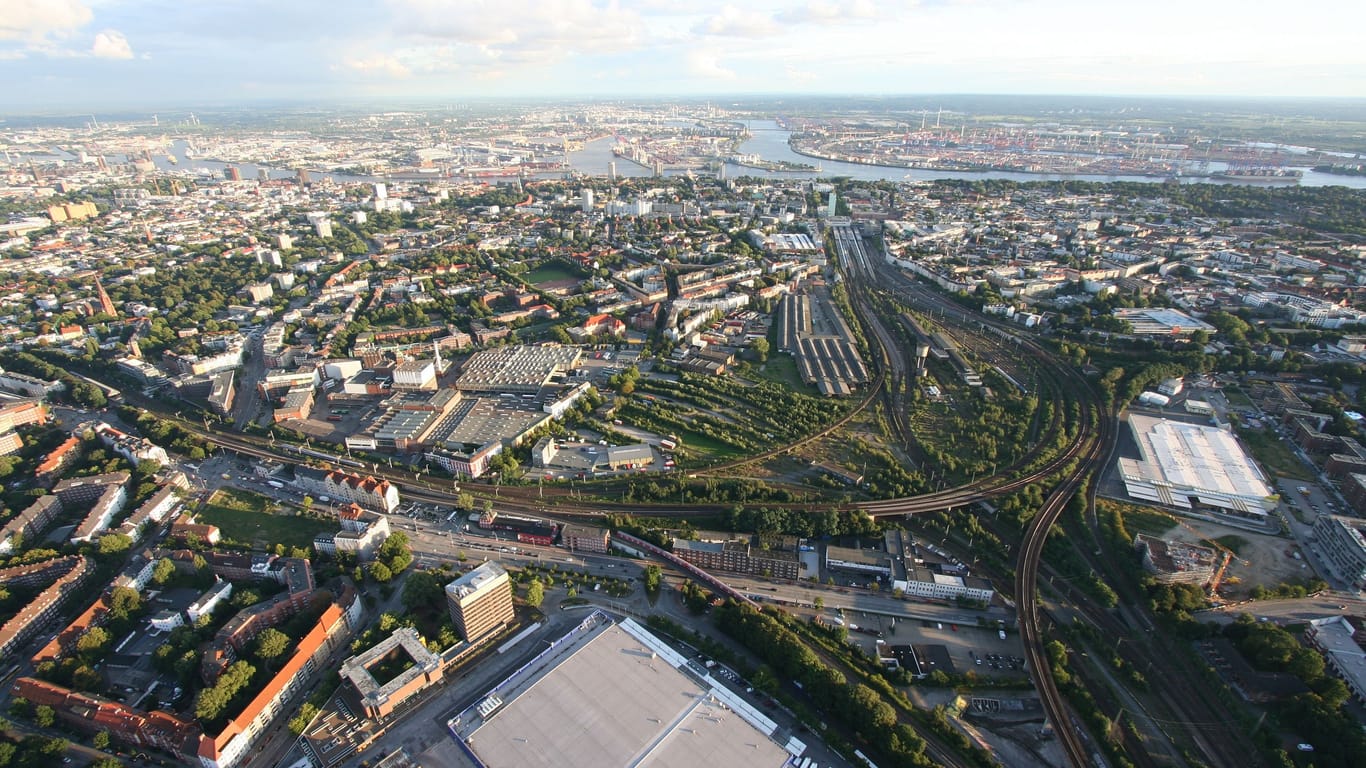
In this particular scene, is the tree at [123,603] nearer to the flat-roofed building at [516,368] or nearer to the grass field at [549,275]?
the flat-roofed building at [516,368]

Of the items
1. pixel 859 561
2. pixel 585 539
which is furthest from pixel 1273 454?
pixel 585 539

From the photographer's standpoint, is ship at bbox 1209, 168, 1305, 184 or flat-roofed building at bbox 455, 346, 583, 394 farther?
ship at bbox 1209, 168, 1305, 184

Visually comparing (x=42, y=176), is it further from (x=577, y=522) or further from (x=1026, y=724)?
(x=1026, y=724)

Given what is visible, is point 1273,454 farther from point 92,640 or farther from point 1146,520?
point 92,640

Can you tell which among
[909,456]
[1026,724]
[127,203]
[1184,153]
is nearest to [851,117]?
[1184,153]

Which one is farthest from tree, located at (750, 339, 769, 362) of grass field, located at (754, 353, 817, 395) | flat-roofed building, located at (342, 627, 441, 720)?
flat-roofed building, located at (342, 627, 441, 720)

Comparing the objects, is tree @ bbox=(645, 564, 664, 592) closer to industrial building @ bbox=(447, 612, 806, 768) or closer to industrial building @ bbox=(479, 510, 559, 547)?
industrial building @ bbox=(447, 612, 806, 768)

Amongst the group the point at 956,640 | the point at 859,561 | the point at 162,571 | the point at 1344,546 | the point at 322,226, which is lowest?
the point at 956,640
